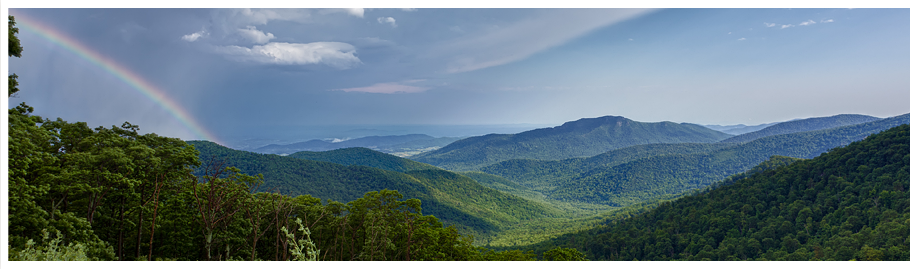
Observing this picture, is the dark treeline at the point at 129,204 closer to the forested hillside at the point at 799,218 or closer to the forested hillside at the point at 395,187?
the forested hillside at the point at 799,218

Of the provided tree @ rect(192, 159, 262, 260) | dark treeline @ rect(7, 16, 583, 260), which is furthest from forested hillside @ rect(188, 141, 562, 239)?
tree @ rect(192, 159, 262, 260)

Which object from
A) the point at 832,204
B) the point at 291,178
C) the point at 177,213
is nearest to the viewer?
the point at 177,213

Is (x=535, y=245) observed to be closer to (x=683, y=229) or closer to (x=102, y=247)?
(x=683, y=229)

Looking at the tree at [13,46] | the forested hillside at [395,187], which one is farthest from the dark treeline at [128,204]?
the forested hillside at [395,187]

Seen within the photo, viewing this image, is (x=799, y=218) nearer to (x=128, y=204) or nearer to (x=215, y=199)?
(x=215, y=199)

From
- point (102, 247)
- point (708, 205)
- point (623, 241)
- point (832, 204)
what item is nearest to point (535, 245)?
point (623, 241)
